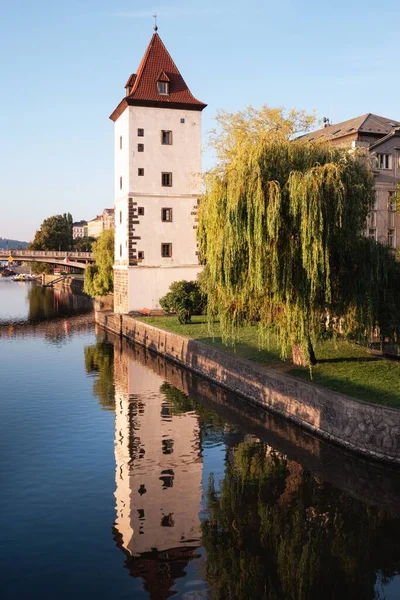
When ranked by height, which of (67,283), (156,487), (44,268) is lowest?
(156,487)

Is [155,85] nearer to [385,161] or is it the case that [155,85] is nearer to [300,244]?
[385,161]

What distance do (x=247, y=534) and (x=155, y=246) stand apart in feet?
114

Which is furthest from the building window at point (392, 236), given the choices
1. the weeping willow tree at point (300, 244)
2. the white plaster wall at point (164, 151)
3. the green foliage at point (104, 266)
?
the green foliage at point (104, 266)

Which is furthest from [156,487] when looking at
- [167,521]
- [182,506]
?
[167,521]

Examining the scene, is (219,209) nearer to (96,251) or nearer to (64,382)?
(64,382)

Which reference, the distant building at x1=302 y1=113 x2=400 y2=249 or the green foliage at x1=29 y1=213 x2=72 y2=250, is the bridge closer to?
the green foliage at x1=29 y1=213 x2=72 y2=250

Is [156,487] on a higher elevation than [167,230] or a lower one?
lower

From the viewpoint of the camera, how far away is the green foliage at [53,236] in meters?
121

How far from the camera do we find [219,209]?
24.5 meters

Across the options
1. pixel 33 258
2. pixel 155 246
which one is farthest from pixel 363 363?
pixel 33 258

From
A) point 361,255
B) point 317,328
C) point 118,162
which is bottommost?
point 317,328

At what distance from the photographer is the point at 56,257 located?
88.6m

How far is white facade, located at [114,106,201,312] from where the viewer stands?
46.8 metres

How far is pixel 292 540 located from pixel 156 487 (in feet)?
14.6
